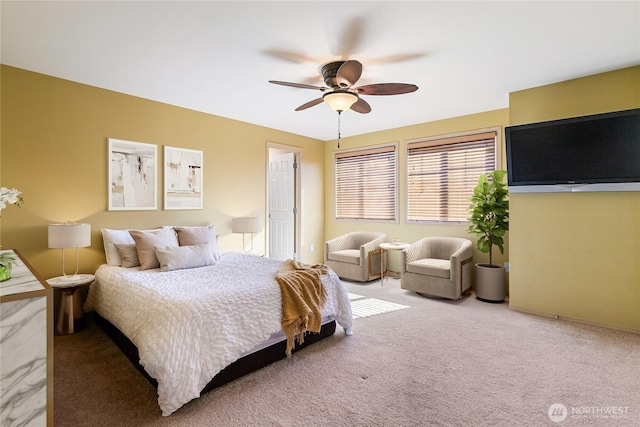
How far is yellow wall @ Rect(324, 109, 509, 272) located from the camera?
4.38 m

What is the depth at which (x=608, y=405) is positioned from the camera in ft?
6.38

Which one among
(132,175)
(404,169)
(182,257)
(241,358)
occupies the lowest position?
(241,358)

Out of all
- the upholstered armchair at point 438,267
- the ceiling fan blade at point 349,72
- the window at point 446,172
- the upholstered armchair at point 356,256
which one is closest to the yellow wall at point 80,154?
the upholstered armchair at point 356,256

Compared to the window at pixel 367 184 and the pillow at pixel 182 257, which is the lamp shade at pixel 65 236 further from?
the window at pixel 367 184

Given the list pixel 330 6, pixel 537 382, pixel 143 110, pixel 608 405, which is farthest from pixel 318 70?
pixel 608 405

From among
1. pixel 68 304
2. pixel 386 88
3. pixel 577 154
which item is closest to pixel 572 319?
pixel 577 154

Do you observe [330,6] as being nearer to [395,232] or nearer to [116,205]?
[116,205]

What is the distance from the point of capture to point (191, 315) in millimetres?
1993

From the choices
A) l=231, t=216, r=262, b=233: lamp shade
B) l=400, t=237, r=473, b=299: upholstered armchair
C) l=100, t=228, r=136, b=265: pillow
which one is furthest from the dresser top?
l=400, t=237, r=473, b=299: upholstered armchair

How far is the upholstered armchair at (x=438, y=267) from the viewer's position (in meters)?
3.99

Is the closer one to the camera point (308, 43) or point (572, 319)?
point (308, 43)

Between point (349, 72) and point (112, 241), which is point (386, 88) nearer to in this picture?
point (349, 72)

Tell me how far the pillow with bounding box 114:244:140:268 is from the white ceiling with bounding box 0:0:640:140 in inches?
70.2

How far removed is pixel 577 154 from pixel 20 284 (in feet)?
14.7
